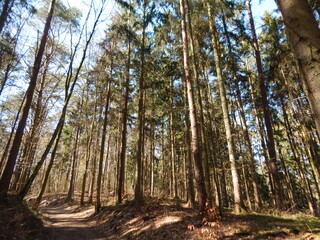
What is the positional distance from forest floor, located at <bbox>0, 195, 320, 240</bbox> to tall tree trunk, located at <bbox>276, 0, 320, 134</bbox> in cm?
494

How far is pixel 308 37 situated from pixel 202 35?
35.3 ft

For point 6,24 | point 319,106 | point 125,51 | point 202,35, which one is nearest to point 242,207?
point 319,106

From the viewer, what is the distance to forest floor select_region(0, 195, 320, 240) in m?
5.54

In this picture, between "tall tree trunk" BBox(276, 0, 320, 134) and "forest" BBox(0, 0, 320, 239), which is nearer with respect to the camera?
"tall tree trunk" BBox(276, 0, 320, 134)

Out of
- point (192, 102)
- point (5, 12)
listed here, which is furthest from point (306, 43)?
point (5, 12)

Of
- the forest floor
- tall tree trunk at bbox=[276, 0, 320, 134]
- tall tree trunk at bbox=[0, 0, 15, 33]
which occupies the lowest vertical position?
the forest floor

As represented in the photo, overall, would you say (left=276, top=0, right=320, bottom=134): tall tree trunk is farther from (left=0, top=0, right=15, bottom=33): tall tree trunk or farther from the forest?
(left=0, top=0, right=15, bottom=33): tall tree trunk

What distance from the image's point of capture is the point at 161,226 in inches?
295

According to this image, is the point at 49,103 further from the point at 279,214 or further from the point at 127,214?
the point at 279,214

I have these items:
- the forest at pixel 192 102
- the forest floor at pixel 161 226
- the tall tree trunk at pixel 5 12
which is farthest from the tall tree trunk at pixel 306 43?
the tall tree trunk at pixel 5 12

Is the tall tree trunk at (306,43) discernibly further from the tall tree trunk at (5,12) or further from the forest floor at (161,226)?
the tall tree trunk at (5,12)

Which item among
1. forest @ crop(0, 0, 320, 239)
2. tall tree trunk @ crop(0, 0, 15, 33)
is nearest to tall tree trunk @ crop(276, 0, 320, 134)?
forest @ crop(0, 0, 320, 239)

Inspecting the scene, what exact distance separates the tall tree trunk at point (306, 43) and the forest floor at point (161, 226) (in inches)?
194

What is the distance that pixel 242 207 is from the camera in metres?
7.93
